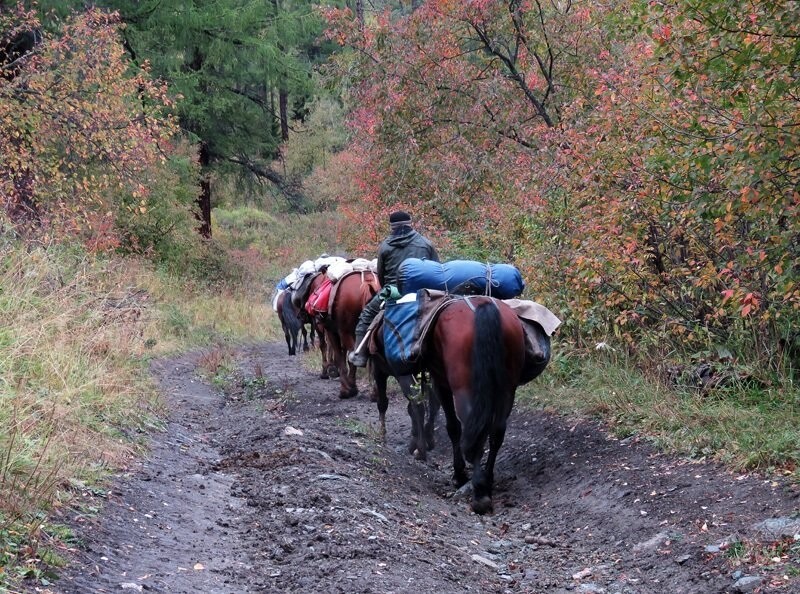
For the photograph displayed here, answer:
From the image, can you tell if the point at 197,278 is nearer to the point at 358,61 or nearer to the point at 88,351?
the point at 358,61

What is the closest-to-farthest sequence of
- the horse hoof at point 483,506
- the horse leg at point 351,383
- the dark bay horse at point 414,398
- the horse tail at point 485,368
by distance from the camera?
the horse tail at point 485,368, the horse hoof at point 483,506, the dark bay horse at point 414,398, the horse leg at point 351,383

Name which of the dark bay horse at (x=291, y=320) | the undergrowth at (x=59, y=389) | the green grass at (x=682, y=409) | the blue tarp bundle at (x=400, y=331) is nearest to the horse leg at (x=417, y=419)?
the blue tarp bundle at (x=400, y=331)

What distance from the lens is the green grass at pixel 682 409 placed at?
6.76 meters

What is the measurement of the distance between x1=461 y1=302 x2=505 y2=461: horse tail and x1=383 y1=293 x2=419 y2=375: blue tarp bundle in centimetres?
82

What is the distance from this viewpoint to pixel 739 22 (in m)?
6.15

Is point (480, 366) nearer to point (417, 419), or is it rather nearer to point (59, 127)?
point (417, 419)

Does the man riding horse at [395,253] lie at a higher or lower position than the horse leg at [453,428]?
higher

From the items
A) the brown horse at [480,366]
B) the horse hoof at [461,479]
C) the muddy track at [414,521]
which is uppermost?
the brown horse at [480,366]

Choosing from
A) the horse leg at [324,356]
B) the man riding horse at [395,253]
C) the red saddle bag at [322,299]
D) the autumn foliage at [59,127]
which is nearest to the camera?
the man riding horse at [395,253]

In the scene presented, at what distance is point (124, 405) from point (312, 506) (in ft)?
10.2

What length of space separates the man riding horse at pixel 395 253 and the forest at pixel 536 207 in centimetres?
174

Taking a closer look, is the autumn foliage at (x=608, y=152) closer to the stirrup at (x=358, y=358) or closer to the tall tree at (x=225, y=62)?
the stirrup at (x=358, y=358)

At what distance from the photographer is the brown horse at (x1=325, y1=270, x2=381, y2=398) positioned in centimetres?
1213

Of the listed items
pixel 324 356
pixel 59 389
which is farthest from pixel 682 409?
pixel 324 356
